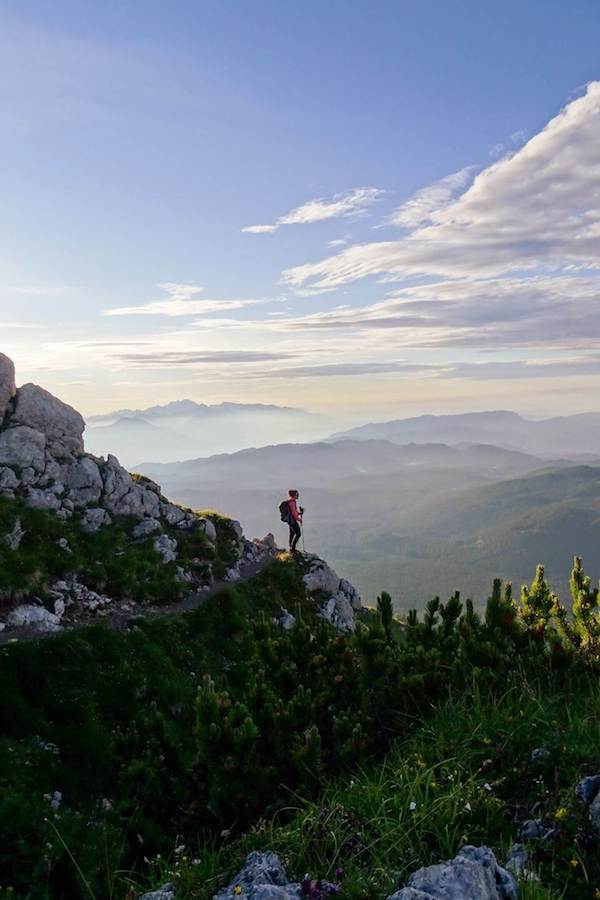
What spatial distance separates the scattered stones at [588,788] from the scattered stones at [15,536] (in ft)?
74.8

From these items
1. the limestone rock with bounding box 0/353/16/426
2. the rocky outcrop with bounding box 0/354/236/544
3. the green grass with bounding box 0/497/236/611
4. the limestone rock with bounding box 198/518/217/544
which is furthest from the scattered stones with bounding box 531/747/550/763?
the limestone rock with bounding box 0/353/16/426

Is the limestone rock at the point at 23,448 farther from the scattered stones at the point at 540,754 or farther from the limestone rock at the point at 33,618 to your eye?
the scattered stones at the point at 540,754

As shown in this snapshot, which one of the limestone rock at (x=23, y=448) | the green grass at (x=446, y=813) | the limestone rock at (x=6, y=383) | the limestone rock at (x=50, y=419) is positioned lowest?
the green grass at (x=446, y=813)

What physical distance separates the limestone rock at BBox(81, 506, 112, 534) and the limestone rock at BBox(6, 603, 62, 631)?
7.78 m

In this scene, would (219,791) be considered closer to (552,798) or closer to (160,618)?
(552,798)

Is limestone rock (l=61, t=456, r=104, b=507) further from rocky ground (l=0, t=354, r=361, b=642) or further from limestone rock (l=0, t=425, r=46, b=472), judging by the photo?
limestone rock (l=0, t=425, r=46, b=472)

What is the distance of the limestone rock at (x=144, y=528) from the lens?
30.2 metres

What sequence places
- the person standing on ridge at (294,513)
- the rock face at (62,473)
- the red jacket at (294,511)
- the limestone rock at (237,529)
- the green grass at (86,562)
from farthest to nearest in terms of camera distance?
the limestone rock at (237,529)
the red jacket at (294,511)
the person standing on ridge at (294,513)
the rock face at (62,473)
the green grass at (86,562)

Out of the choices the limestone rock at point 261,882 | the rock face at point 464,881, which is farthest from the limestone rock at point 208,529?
the rock face at point 464,881

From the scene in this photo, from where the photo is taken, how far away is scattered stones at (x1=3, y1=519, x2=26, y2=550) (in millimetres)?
23266

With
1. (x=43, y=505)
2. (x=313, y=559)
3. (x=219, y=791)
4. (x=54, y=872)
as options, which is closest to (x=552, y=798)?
(x=219, y=791)

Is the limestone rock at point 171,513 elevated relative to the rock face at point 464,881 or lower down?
lower down

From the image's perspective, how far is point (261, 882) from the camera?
18.2 feet

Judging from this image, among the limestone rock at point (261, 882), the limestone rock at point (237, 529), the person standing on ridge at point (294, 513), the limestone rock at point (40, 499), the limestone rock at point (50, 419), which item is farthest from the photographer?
→ the limestone rock at point (237, 529)
